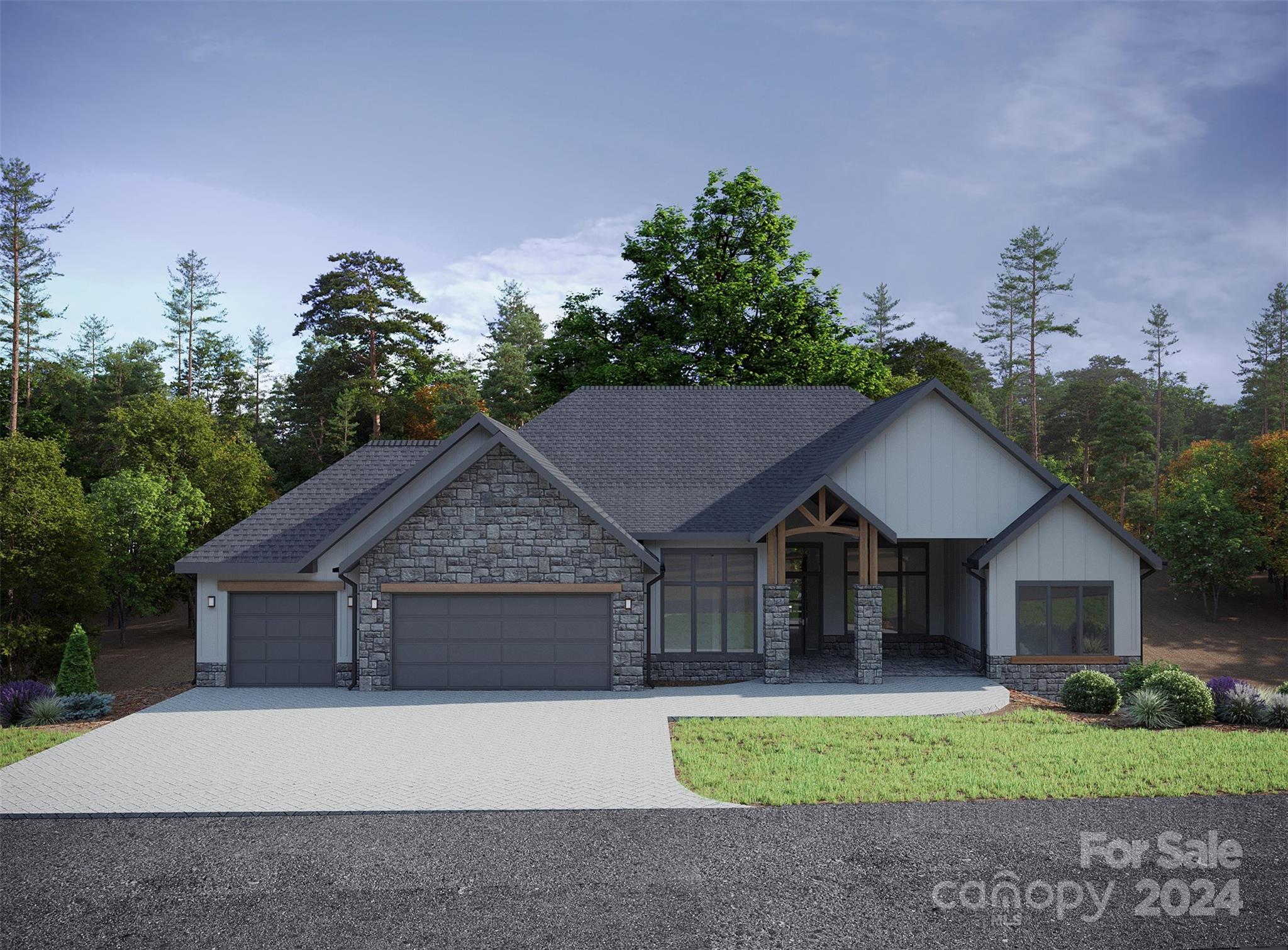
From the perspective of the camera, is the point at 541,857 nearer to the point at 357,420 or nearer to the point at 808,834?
the point at 808,834

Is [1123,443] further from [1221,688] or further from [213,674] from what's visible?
[213,674]

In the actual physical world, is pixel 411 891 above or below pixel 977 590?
below

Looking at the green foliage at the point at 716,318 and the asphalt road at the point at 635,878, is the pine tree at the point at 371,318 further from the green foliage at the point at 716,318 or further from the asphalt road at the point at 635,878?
the asphalt road at the point at 635,878

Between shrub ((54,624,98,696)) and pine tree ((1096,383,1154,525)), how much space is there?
49.8 m

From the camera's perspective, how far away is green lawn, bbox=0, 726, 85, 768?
12.0 metres

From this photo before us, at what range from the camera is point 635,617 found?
53.5ft

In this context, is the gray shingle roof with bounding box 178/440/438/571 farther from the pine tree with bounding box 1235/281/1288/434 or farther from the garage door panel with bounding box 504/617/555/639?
the pine tree with bounding box 1235/281/1288/434

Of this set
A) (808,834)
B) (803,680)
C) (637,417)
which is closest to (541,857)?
(808,834)

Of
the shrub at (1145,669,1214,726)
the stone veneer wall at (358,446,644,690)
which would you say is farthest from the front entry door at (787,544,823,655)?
the shrub at (1145,669,1214,726)

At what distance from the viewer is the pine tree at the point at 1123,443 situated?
48.6 metres

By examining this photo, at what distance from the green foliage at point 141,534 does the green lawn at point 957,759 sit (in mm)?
26234

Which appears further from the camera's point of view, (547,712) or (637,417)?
(637,417)

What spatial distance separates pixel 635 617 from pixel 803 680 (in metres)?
3.68

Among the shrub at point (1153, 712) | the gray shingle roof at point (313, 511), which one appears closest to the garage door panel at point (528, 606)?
the gray shingle roof at point (313, 511)
